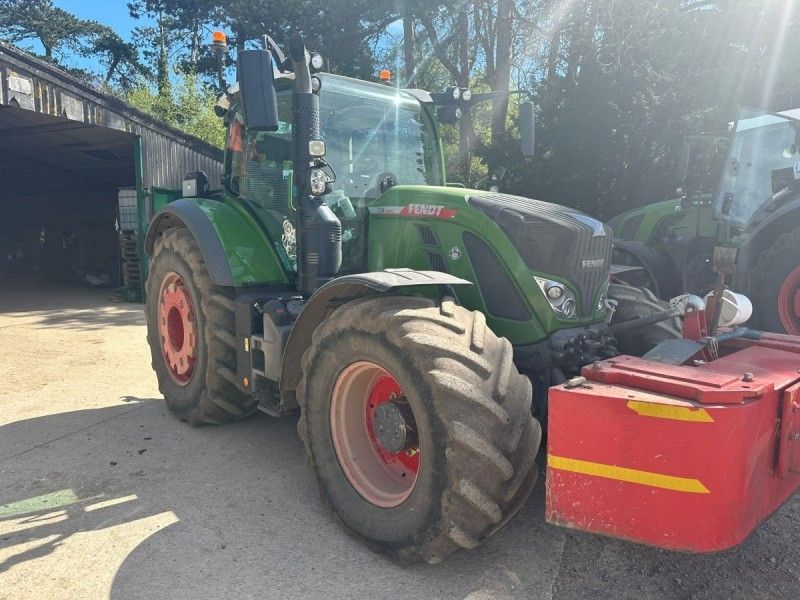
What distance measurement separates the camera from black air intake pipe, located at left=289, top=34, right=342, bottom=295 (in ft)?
11.7

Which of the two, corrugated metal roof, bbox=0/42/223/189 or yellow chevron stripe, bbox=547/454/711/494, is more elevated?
corrugated metal roof, bbox=0/42/223/189

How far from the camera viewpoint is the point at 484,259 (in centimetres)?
335

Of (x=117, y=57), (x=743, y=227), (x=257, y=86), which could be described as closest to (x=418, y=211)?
(x=257, y=86)

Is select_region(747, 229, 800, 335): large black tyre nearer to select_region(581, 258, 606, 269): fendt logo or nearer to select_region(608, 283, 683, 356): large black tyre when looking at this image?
select_region(608, 283, 683, 356): large black tyre

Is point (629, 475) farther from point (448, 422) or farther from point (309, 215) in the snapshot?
point (309, 215)

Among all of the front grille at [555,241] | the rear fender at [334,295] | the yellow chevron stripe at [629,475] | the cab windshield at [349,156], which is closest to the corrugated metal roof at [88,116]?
the cab windshield at [349,156]

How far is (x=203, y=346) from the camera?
14.3ft

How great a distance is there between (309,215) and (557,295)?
1.48 metres

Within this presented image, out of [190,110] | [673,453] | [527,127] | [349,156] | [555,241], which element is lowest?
[673,453]

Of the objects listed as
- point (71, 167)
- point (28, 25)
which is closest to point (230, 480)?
point (71, 167)

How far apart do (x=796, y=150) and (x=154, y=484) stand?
694 cm

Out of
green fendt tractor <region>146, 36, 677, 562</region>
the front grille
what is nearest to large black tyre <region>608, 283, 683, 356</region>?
green fendt tractor <region>146, 36, 677, 562</region>

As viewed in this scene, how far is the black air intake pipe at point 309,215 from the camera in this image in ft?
11.7

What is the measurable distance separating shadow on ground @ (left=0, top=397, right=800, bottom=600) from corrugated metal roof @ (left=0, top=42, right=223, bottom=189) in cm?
776
